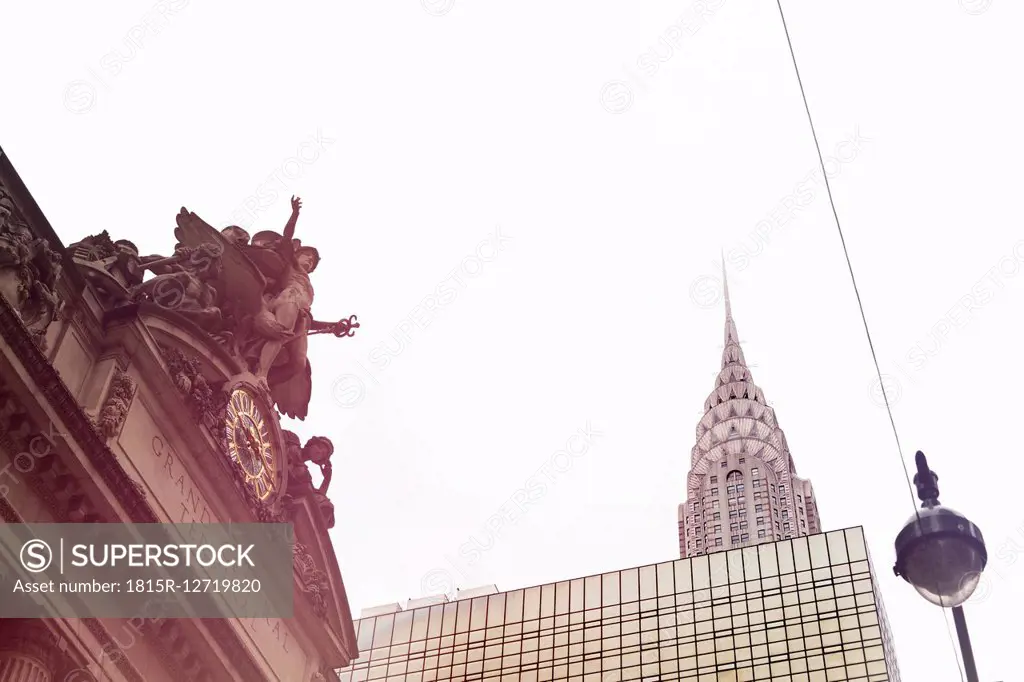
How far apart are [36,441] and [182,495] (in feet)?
15.7

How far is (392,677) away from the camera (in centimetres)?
7738

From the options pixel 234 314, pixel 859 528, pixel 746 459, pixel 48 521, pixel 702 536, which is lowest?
pixel 48 521

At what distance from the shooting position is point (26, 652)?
67.9 ft

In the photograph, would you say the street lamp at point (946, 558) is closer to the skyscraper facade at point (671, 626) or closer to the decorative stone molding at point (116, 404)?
the decorative stone molding at point (116, 404)

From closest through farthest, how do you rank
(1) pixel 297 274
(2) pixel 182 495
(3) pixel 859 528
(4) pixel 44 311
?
(4) pixel 44 311 → (2) pixel 182 495 → (1) pixel 297 274 → (3) pixel 859 528

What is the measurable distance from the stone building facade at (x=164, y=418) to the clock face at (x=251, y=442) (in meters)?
0.05

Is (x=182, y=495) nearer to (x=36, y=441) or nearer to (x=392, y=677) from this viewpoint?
(x=36, y=441)

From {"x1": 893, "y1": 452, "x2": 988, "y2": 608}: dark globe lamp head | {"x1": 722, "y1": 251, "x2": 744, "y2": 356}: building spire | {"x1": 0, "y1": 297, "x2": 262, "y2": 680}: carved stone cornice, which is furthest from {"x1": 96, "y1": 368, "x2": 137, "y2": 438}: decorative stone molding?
{"x1": 722, "y1": 251, "x2": 744, "y2": 356}: building spire

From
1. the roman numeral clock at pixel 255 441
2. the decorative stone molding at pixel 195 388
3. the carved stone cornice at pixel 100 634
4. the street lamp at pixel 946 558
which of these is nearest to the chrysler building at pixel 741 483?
the roman numeral clock at pixel 255 441

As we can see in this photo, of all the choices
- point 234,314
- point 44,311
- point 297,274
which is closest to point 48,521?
point 44,311

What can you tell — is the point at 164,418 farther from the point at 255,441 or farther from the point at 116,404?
the point at 255,441

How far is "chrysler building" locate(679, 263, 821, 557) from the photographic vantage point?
14925cm

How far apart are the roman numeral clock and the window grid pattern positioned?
45.6m

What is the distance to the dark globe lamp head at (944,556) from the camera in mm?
12180
